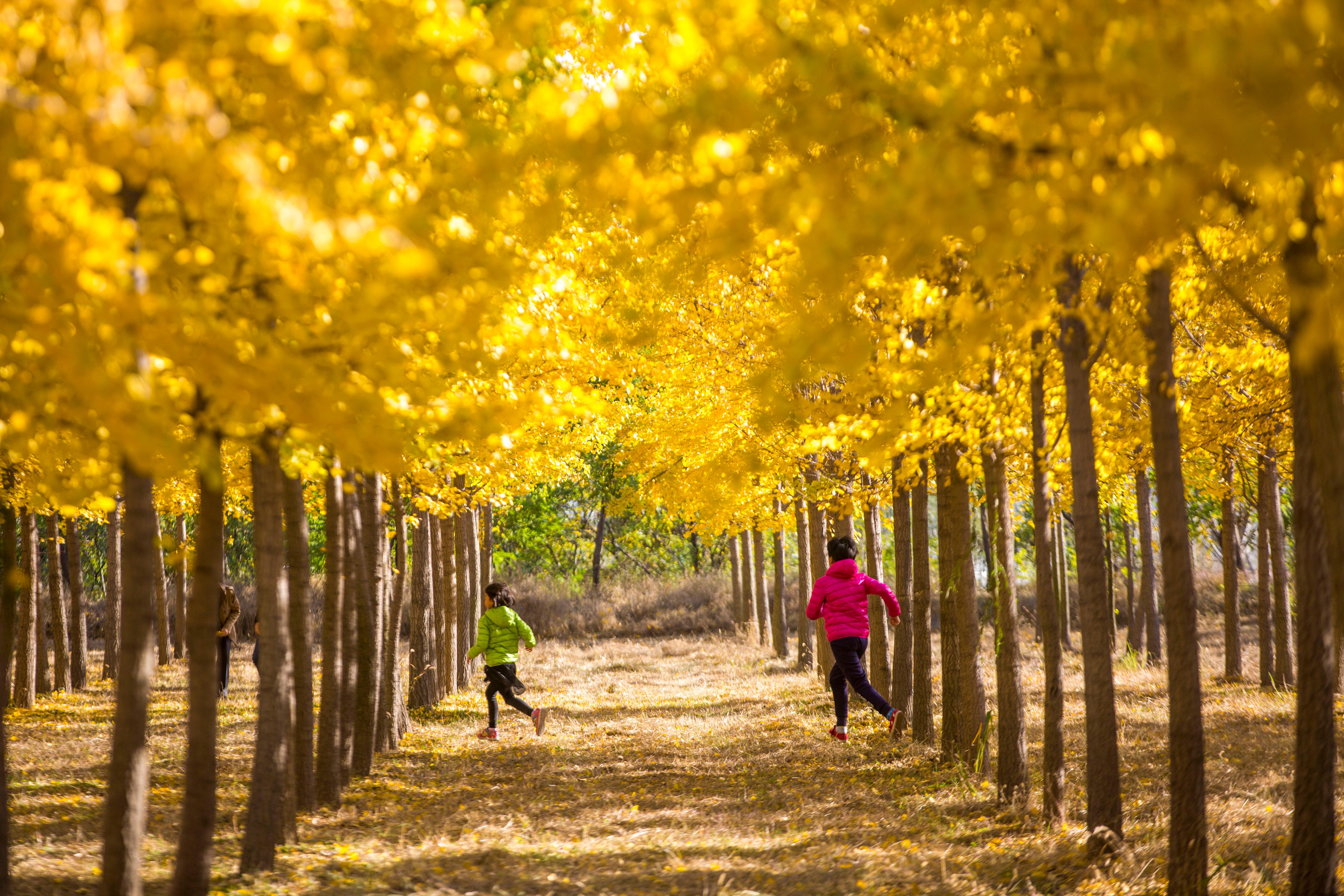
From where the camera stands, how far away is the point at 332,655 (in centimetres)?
670

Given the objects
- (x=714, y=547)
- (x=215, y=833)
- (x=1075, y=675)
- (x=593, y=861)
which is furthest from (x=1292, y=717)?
(x=714, y=547)

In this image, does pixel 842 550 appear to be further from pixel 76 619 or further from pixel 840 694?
pixel 76 619

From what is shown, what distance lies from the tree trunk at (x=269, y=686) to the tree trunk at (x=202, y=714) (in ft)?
1.74

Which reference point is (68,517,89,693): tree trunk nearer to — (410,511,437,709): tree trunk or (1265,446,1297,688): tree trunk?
(410,511,437,709): tree trunk

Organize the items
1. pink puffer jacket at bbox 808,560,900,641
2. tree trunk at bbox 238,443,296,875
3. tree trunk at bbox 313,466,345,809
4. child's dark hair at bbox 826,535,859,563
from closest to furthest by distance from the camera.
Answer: tree trunk at bbox 238,443,296,875, tree trunk at bbox 313,466,345,809, pink puffer jacket at bbox 808,560,900,641, child's dark hair at bbox 826,535,859,563

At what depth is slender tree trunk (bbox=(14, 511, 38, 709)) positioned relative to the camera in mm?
12914

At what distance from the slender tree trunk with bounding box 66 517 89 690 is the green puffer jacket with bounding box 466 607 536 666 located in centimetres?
693

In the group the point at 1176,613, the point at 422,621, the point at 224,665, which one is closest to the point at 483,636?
the point at 422,621

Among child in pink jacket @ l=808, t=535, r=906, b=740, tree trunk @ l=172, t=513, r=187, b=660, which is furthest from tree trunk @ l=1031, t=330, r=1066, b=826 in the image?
tree trunk @ l=172, t=513, r=187, b=660

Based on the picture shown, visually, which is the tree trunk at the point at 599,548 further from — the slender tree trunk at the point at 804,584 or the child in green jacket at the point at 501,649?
the child in green jacket at the point at 501,649

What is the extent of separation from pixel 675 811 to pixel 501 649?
4.04 metres

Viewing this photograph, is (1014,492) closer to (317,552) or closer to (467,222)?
(467,222)

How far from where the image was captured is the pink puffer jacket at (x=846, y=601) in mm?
9008

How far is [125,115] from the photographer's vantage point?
9.18ft
